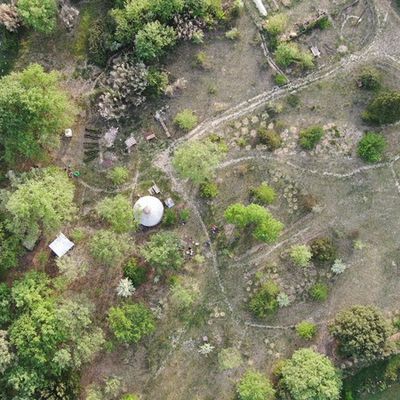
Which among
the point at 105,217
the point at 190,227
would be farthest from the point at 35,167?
the point at 190,227

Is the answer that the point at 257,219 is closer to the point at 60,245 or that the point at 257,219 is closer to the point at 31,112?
the point at 60,245

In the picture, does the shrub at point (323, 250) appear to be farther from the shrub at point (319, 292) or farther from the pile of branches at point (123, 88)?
the pile of branches at point (123, 88)

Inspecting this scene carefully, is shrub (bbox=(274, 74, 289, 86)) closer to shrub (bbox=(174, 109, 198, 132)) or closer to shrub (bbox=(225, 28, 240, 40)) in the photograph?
shrub (bbox=(225, 28, 240, 40))

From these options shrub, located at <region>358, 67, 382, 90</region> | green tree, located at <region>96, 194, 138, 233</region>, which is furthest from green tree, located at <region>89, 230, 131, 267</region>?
shrub, located at <region>358, 67, 382, 90</region>

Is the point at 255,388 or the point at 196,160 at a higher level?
the point at 196,160

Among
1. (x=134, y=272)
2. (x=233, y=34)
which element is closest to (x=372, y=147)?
(x=233, y=34)

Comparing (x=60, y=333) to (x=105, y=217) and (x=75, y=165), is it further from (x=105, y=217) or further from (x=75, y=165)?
(x=75, y=165)
